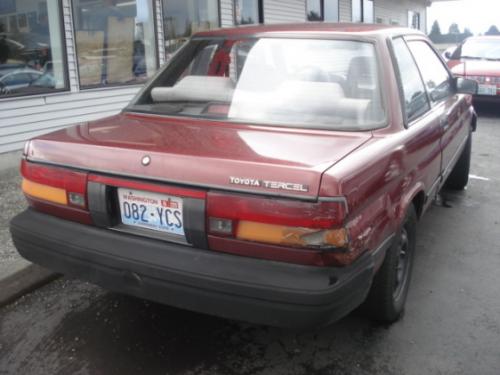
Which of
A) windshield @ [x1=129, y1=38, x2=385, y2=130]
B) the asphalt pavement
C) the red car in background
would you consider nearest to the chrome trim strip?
windshield @ [x1=129, y1=38, x2=385, y2=130]

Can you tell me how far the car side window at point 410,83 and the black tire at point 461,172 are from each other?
2.16 meters

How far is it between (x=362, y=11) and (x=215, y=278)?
17.9m

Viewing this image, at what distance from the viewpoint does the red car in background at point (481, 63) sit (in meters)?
10.6

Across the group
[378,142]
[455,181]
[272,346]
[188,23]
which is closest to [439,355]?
[272,346]

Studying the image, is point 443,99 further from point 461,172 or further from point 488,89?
point 488,89

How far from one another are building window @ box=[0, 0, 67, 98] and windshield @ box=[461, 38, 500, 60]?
29.0 feet

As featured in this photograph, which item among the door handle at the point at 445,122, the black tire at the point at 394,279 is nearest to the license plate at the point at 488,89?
the door handle at the point at 445,122

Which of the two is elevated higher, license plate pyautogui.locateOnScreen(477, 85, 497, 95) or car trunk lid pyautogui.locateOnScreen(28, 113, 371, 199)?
car trunk lid pyautogui.locateOnScreen(28, 113, 371, 199)

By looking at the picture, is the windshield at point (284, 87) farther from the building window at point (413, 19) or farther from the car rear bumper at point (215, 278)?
the building window at point (413, 19)

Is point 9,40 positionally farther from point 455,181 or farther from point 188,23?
point 455,181

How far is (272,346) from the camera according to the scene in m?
2.87

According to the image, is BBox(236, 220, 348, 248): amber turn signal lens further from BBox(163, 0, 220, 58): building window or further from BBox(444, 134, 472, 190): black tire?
BBox(163, 0, 220, 58): building window

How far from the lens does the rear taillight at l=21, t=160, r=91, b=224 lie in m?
2.59

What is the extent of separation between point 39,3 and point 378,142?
5.45m
